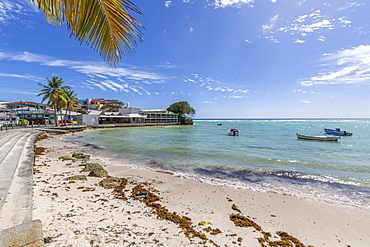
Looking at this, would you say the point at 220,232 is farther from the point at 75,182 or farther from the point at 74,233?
the point at 75,182

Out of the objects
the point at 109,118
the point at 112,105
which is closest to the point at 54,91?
the point at 109,118

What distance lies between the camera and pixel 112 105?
81500mm

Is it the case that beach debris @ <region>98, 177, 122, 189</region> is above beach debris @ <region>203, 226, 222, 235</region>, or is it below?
above

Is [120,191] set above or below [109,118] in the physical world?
below

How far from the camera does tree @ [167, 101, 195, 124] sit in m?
79.1

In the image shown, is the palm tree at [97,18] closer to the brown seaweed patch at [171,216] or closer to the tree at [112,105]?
the brown seaweed patch at [171,216]

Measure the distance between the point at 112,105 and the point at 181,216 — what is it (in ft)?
279

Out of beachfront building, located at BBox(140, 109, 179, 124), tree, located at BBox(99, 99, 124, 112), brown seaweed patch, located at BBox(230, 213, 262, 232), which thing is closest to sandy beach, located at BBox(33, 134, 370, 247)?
brown seaweed patch, located at BBox(230, 213, 262, 232)

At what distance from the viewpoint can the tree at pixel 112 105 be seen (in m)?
76.4

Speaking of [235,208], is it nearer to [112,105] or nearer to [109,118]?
[109,118]

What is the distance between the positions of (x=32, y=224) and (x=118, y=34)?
2.71 m

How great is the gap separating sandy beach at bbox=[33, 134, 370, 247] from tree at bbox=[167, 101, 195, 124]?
73129mm

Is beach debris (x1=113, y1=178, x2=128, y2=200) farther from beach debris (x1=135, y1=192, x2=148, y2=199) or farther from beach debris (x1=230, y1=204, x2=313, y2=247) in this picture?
beach debris (x1=230, y1=204, x2=313, y2=247)

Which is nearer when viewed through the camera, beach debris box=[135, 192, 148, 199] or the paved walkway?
the paved walkway
